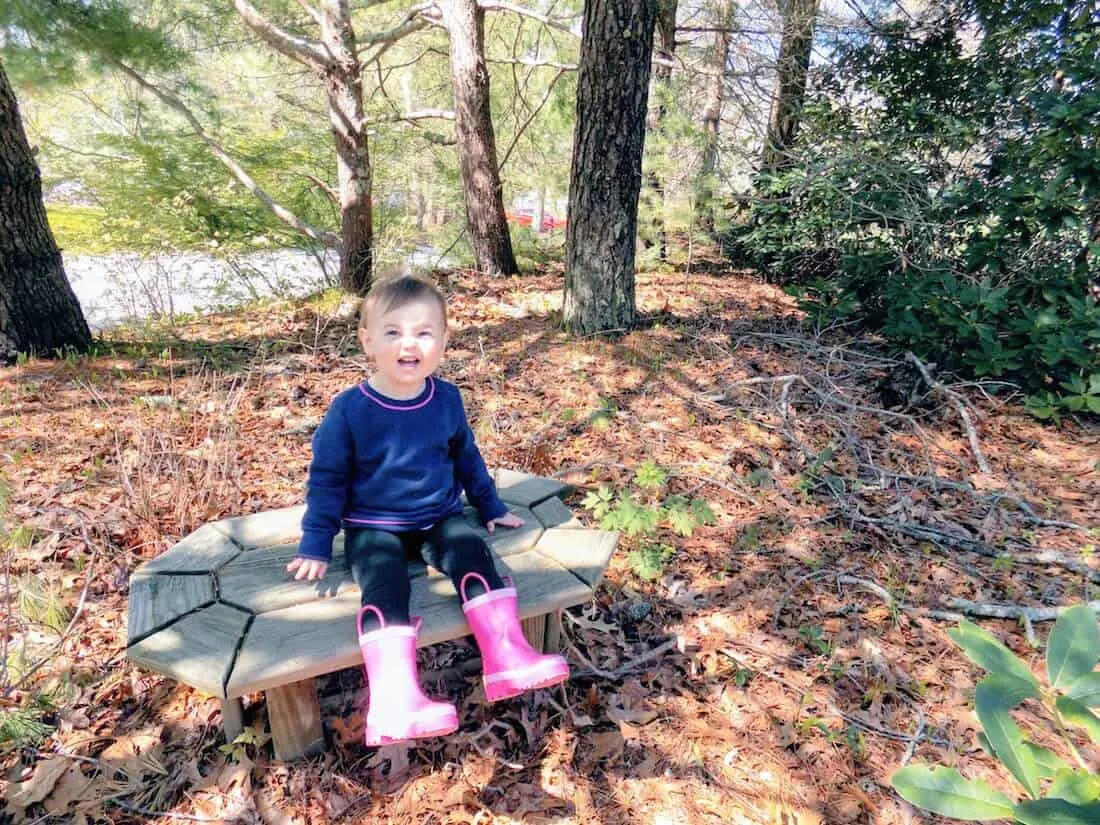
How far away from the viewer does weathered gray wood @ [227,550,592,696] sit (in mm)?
1698

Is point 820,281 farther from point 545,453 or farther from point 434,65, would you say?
point 434,65

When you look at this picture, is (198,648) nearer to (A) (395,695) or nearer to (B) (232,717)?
(B) (232,717)

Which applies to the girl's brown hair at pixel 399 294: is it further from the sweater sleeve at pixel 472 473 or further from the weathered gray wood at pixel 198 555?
the weathered gray wood at pixel 198 555

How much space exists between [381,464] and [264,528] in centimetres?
62

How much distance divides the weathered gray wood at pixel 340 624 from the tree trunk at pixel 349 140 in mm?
4157

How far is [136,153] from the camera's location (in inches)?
291

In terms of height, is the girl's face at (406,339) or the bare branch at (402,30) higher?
the bare branch at (402,30)

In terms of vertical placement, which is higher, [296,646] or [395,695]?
[296,646]

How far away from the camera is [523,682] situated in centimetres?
183

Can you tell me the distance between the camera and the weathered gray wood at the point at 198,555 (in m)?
2.11

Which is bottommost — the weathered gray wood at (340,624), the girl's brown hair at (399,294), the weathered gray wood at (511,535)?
the weathered gray wood at (340,624)

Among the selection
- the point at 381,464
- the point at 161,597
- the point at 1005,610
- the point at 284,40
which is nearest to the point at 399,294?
the point at 381,464

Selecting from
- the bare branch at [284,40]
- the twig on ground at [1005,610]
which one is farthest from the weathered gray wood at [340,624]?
the bare branch at [284,40]

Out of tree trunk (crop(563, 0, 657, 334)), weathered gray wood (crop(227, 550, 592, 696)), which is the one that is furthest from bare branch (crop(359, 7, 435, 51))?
weathered gray wood (crop(227, 550, 592, 696))
